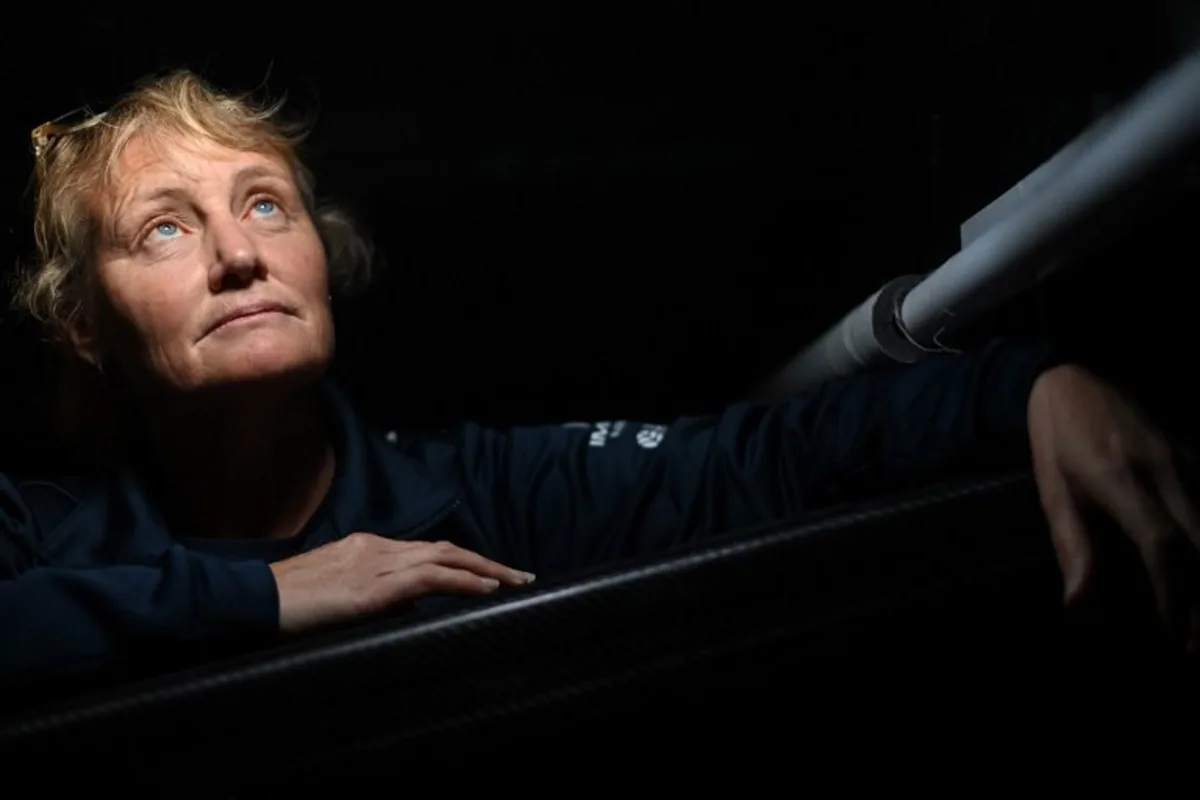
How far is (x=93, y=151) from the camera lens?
96 centimetres

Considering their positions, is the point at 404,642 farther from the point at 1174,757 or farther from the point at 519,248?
the point at 519,248

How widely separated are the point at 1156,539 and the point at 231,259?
71cm

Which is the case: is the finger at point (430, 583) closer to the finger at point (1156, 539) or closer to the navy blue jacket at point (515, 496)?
the navy blue jacket at point (515, 496)

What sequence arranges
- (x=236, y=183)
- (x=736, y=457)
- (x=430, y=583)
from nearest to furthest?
(x=430, y=583) → (x=736, y=457) → (x=236, y=183)

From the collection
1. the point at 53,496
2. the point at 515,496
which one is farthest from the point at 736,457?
the point at 53,496

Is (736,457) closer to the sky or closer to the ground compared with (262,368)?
closer to the ground

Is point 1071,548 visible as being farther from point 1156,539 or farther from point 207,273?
point 207,273

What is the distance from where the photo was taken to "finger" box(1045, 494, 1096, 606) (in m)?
0.52

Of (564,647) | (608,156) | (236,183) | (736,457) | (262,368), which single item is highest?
(608,156)

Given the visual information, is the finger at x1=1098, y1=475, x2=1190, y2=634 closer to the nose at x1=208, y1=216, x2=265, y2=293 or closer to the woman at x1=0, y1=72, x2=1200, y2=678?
the woman at x1=0, y1=72, x2=1200, y2=678

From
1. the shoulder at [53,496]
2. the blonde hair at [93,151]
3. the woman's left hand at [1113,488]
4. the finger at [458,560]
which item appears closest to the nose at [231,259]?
the blonde hair at [93,151]

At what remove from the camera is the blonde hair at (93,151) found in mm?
951

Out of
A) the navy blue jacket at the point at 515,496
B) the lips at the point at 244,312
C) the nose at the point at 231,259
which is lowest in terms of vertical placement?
the navy blue jacket at the point at 515,496

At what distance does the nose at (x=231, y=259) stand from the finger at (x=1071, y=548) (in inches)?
25.7
